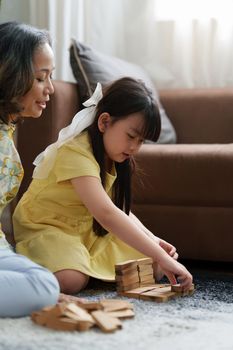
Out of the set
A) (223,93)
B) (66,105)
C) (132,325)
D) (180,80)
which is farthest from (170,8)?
(132,325)

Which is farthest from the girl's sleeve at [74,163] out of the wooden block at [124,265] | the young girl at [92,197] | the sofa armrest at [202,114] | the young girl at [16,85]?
the sofa armrest at [202,114]

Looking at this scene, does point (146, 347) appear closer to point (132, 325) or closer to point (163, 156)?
point (132, 325)

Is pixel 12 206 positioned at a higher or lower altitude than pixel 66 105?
lower

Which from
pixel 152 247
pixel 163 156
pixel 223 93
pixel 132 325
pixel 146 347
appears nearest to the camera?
pixel 146 347

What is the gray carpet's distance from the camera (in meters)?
1.12

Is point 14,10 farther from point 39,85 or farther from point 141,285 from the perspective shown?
point 141,285

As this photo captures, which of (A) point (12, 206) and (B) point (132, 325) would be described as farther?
(A) point (12, 206)

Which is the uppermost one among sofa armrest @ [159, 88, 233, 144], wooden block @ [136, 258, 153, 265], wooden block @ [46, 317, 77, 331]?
sofa armrest @ [159, 88, 233, 144]

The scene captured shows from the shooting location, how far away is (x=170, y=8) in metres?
2.96

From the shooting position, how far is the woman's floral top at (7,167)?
1.55 meters

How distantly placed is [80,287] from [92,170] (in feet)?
0.99

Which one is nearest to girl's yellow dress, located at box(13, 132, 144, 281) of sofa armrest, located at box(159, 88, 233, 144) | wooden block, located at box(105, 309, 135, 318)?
wooden block, located at box(105, 309, 135, 318)

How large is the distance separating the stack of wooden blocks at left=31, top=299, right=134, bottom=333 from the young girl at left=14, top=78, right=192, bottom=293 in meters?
0.27

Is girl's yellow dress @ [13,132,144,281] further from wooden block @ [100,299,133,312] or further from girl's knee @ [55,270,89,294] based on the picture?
wooden block @ [100,299,133,312]
